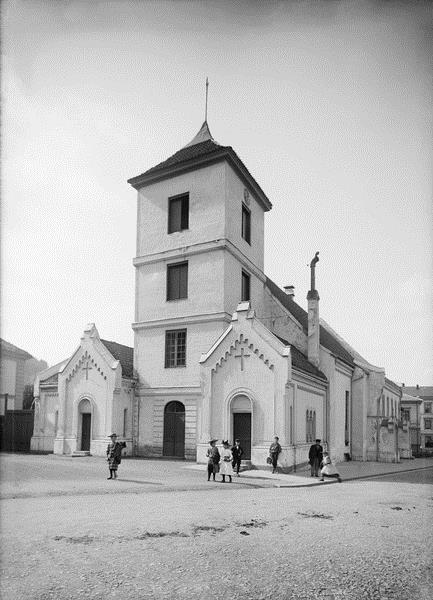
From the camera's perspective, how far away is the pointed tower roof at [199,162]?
29.8m

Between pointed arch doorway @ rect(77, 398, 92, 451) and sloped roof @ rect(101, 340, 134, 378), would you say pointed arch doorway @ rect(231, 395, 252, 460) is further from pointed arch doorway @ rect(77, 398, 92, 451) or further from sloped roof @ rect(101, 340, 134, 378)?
pointed arch doorway @ rect(77, 398, 92, 451)

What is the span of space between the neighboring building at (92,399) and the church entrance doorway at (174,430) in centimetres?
219

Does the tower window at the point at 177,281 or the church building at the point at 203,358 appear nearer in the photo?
the church building at the point at 203,358

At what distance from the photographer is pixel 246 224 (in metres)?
32.8

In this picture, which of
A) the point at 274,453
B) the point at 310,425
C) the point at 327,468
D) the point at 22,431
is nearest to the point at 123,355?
the point at 22,431

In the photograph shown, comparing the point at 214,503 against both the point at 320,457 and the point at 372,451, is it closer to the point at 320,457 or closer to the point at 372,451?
the point at 320,457

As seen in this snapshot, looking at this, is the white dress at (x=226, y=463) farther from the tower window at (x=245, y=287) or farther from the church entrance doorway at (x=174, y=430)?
the tower window at (x=245, y=287)

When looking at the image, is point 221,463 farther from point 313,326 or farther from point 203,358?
point 313,326

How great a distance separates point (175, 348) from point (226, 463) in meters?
11.2

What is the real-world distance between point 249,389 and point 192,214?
11.3 m

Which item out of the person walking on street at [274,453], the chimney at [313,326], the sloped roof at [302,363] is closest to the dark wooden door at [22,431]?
the sloped roof at [302,363]

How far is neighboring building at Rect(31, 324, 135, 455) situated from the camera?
1099 inches

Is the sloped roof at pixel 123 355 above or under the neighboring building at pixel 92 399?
above

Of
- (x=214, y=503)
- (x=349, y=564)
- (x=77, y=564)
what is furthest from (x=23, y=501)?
(x=349, y=564)
